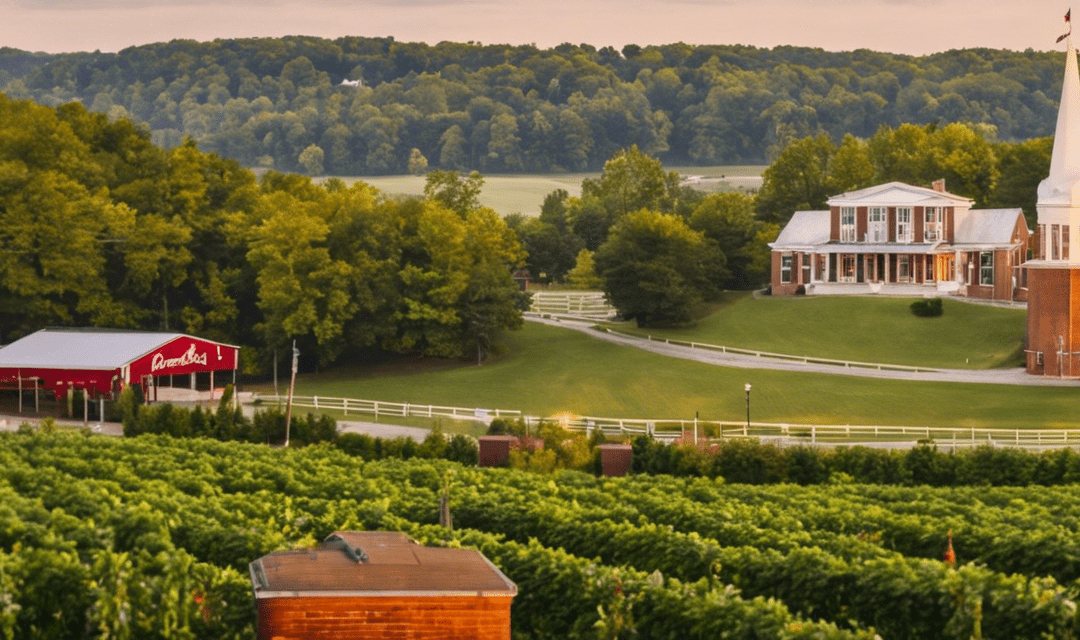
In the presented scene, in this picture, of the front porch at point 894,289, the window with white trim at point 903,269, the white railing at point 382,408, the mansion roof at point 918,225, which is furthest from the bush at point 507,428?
the mansion roof at point 918,225

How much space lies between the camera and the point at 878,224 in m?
97.9

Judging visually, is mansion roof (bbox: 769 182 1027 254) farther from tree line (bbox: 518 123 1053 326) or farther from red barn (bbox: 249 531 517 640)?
red barn (bbox: 249 531 517 640)

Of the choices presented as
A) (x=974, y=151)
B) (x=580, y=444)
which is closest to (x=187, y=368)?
(x=580, y=444)

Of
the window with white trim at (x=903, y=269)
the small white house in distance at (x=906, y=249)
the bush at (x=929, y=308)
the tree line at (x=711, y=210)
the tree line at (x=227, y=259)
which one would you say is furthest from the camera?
the window with white trim at (x=903, y=269)

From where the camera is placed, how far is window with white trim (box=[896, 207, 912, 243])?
9756cm

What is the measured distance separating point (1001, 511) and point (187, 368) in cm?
3898

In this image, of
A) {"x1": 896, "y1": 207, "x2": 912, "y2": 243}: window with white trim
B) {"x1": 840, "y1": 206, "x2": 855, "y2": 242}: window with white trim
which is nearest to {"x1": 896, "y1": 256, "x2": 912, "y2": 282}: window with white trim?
{"x1": 896, "y1": 207, "x2": 912, "y2": 243}: window with white trim

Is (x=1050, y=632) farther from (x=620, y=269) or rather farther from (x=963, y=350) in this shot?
(x=620, y=269)

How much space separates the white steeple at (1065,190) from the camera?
77312 mm

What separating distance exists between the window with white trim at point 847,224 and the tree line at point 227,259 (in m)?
16.8

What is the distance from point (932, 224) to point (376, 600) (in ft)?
244

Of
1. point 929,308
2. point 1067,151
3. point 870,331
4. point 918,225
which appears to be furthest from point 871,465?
point 918,225

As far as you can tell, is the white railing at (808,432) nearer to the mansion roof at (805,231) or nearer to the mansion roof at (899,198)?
the mansion roof at (899,198)

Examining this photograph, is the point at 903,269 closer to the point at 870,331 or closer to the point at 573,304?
the point at 870,331
